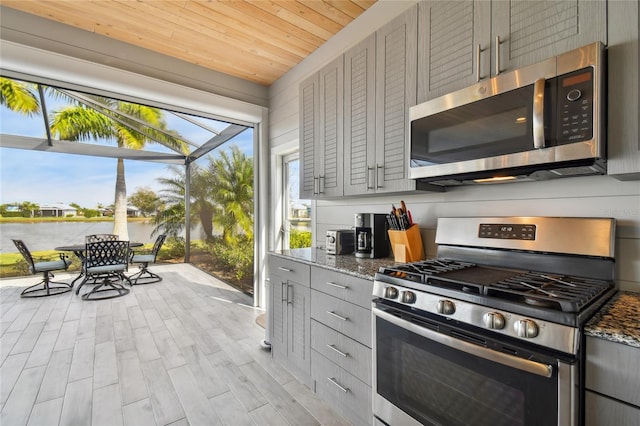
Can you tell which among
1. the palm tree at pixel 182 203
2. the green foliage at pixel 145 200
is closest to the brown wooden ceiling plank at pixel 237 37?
the palm tree at pixel 182 203

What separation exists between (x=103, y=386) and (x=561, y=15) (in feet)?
11.1

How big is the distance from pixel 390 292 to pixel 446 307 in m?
0.27

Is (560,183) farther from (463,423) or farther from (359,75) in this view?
(359,75)

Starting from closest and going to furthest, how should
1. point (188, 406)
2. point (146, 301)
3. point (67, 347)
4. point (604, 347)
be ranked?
point (604, 347) < point (188, 406) < point (67, 347) < point (146, 301)

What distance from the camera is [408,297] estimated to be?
3.99 ft

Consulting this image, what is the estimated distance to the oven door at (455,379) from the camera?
84cm

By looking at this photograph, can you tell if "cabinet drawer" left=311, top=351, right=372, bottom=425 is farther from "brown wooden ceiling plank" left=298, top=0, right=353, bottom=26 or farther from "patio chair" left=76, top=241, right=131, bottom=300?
"patio chair" left=76, top=241, right=131, bottom=300

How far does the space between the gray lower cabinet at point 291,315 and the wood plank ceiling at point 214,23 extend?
6.73 ft

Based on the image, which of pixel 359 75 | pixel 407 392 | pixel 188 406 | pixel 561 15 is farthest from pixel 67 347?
pixel 561 15

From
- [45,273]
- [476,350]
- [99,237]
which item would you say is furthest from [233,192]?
[476,350]

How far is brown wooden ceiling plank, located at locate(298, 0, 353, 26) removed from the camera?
2.26m

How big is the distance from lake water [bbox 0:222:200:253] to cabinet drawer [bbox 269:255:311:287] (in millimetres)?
4193

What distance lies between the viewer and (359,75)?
2018 millimetres

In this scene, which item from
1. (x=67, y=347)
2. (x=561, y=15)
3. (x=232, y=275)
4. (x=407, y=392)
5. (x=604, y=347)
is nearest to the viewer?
(x=604, y=347)
